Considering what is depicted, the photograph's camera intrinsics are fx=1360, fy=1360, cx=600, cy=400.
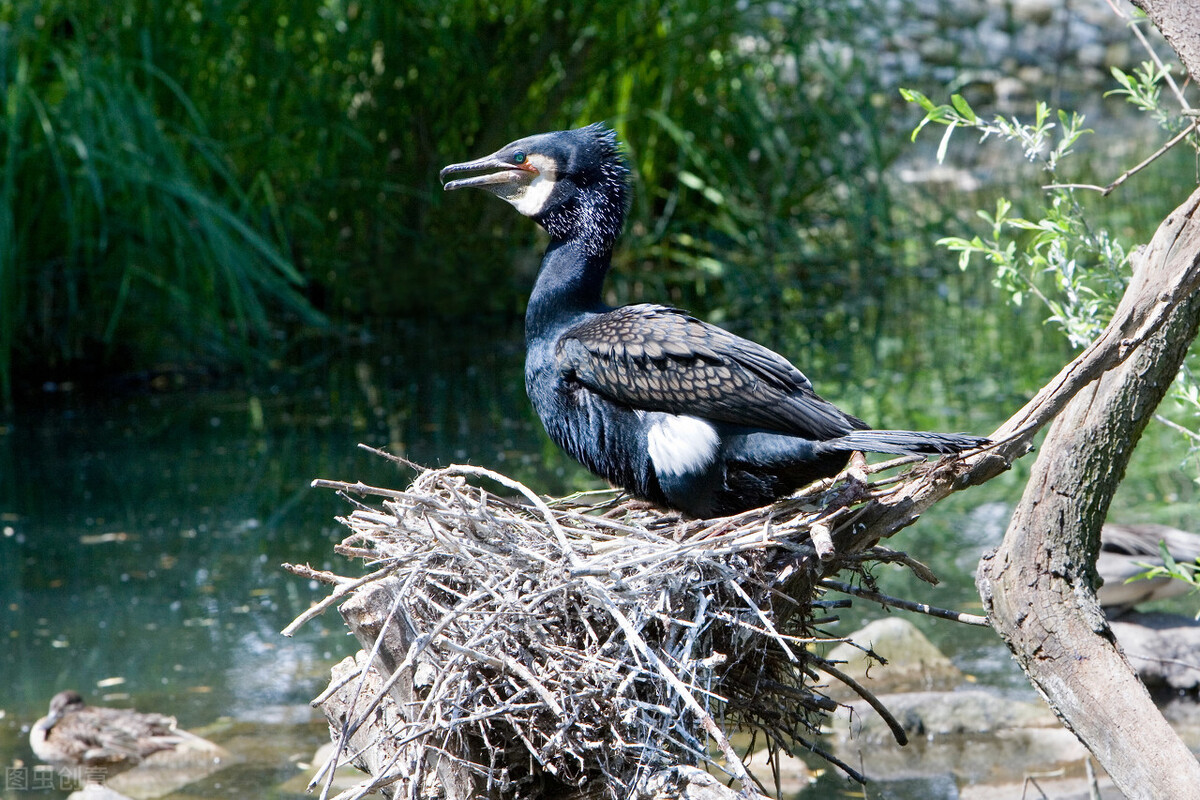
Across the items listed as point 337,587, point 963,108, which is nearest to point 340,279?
point 337,587

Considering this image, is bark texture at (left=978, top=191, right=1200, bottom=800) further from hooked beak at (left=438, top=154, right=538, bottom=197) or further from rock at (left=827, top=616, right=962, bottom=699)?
rock at (left=827, top=616, right=962, bottom=699)

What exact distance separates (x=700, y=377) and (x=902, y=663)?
2.27 m

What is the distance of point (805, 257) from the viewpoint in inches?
468

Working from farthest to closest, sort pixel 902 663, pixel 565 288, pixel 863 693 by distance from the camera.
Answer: pixel 902 663
pixel 565 288
pixel 863 693

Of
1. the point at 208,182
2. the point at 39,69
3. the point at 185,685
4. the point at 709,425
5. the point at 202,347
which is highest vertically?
the point at 39,69

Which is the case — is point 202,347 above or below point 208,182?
below

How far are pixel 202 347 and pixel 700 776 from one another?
801cm

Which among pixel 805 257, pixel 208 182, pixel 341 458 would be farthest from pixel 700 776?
pixel 805 257

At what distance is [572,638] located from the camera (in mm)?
2959

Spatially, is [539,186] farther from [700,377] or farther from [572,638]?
[572,638]

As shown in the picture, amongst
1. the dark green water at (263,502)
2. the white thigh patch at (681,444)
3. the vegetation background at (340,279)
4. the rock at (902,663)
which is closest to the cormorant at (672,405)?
the white thigh patch at (681,444)

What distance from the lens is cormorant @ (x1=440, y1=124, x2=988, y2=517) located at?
11.2 feet

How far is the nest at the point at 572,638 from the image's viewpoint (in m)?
2.81

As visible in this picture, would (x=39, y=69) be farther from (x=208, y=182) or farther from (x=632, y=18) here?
(x=632, y=18)
